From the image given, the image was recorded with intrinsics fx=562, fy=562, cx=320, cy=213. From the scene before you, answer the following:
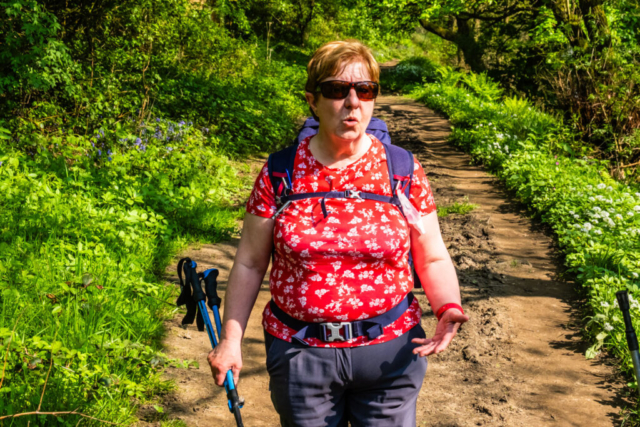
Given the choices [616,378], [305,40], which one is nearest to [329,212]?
[616,378]

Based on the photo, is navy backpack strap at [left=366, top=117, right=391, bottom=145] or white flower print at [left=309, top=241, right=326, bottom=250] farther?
navy backpack strap at [left=366, top=117, right=391, bottom=145]

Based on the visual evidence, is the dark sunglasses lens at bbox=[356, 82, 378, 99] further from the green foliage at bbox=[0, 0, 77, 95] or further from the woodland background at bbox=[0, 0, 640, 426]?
the green foliage at bbox=[0, 0, 77, 95]

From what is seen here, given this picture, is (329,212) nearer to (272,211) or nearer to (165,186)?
(272,211)

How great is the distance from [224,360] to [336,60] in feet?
3.72

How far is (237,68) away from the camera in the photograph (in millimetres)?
15516

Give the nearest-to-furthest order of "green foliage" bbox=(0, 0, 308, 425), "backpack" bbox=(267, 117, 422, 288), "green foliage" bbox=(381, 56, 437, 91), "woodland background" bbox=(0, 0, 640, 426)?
1. "backpack" bbox=(267, 117, 422, 288)
2. "green foliage" bbox=(0, 0, 308, 425)
3. "woodland background" bbox=(0, 0, 640, 426)
4. "green foliage" bbox=(381, 56, 437, 91)

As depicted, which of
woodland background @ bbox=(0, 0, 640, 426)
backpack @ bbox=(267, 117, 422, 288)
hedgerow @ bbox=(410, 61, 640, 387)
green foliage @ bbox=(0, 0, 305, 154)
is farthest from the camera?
green foliage @ bbox=(0, 0, 305, 154)

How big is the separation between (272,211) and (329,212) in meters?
0.22

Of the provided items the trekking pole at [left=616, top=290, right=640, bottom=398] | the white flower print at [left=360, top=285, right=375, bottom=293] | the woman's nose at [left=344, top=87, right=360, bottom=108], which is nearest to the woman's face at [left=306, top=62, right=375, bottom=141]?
the woman's nose at [left=344, top=87, right=360, bottom=108]

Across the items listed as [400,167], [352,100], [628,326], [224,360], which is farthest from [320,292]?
[628,326]

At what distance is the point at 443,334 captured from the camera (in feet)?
6.37

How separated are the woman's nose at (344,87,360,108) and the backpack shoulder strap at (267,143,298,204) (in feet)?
0.90

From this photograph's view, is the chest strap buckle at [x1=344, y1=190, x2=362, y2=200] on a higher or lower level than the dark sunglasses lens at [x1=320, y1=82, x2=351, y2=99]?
lower

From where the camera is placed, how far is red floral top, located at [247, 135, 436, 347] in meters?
1.88
